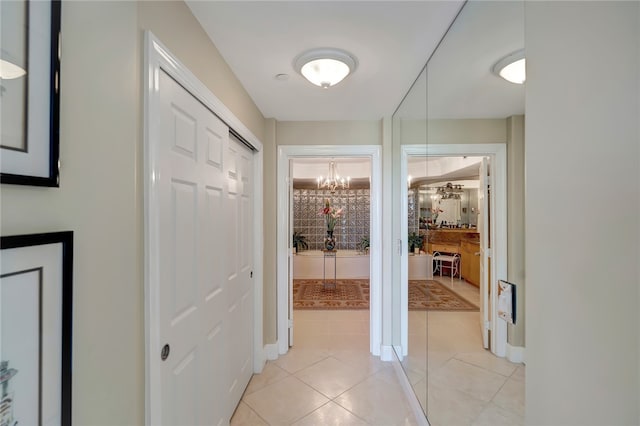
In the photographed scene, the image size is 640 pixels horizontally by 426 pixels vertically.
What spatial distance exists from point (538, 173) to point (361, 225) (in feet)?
21.7

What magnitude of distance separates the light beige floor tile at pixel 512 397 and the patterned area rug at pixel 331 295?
10.6ft

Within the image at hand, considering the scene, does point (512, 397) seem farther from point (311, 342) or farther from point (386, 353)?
point (311, 342)

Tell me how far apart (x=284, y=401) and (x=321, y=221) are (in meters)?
5.44

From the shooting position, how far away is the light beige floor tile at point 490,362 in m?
0.92

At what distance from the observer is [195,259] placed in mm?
1340

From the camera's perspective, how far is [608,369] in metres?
0.54

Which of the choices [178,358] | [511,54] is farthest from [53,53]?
[511,54]

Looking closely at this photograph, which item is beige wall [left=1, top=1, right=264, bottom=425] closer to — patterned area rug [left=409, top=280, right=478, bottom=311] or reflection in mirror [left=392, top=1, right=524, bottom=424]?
reflection in mirror [left=392, top=1, right=524, bottom=424]

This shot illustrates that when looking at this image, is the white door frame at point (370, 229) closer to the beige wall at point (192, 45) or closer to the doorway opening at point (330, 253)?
the doorway opening at point (330, 253)

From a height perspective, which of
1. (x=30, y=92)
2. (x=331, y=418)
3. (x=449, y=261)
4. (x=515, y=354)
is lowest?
(x=331, y=418)

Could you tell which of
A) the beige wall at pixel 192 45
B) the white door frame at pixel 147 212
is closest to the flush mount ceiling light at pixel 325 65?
the beige wall at pixel 192 45

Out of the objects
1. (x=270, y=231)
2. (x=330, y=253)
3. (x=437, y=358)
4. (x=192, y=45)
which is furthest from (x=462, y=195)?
(x=330, y=253)

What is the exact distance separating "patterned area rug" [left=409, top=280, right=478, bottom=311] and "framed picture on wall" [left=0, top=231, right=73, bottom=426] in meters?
1.43

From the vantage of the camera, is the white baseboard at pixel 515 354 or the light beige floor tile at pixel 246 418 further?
the light beige floor tile at pixel 246 418
